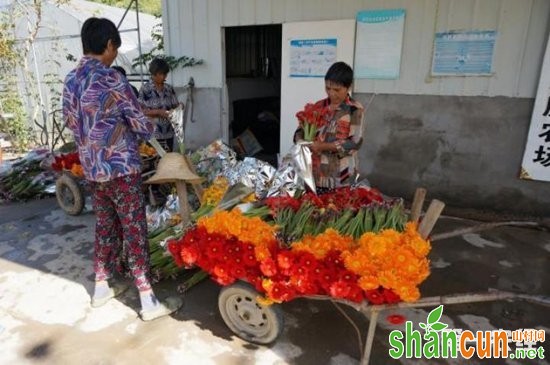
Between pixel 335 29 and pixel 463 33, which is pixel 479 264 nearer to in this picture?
pixel 463 33

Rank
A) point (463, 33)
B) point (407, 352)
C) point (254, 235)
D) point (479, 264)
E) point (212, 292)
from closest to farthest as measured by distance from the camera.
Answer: point (254, 235) < point (407, 352) < point (212, 292) < point (479, 264) < point (463, 33)

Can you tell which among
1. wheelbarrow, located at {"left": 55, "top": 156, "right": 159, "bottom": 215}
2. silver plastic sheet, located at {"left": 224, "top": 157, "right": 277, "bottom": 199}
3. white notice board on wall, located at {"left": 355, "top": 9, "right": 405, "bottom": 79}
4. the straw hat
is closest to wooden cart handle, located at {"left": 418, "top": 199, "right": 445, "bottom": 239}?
silver plastic sheet, located at {"left": 224, "top": 157, "right": 277, "bottom": 199}

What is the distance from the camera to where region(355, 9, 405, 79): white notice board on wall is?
463 centimetres

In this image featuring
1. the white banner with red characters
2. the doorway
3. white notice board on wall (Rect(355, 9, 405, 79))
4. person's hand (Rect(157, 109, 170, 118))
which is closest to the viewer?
the white banner with red characters

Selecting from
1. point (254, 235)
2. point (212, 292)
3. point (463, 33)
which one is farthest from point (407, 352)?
point (463, 33)

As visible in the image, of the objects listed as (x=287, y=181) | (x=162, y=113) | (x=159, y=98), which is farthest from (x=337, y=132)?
(x=159, y=98)

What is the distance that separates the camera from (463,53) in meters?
4.35

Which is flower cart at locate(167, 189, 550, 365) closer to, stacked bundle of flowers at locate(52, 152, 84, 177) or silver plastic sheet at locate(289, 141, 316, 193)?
silver plastic sheet at locate(289, 141, 316, 193)

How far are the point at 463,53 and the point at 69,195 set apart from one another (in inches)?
197

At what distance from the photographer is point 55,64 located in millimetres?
8750

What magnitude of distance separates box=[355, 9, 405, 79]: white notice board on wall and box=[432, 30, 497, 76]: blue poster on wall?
0.46m

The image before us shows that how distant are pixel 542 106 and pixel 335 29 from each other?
2.59 m

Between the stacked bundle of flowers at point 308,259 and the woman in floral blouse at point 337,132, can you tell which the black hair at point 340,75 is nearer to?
the woman in floral blouse at point 337,132

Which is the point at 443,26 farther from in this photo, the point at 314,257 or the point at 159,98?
the point at 314,257
